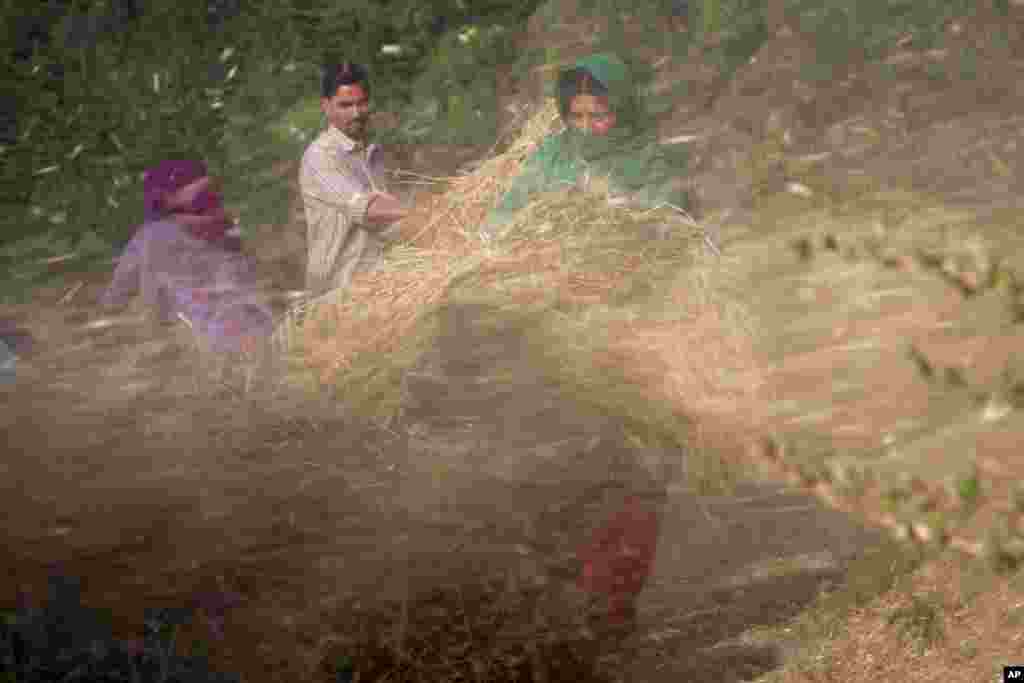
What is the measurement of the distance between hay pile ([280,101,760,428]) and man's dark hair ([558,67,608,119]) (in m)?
0.51

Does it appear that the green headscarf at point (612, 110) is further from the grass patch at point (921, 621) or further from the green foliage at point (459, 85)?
the green foliage at point (459, 85)

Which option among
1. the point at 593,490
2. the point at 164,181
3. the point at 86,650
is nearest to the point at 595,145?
the point at 593,490

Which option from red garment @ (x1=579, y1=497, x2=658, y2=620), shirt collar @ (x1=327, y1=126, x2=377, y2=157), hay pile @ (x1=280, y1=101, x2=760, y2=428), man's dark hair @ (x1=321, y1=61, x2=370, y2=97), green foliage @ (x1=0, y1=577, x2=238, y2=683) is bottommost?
green foliage @ (x1=0, y1=577, x2=238, y2=683)

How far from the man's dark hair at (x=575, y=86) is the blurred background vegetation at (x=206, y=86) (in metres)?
3.10

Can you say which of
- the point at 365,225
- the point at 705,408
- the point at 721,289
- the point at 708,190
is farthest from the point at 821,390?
the point at 708,190

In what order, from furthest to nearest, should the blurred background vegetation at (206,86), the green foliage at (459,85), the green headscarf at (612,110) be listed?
the blurred background vegetation at (206,86)
the green foliage at (459,85)
the green headscarf at (612,110)

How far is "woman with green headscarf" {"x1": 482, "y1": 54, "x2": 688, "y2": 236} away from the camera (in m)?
4.41

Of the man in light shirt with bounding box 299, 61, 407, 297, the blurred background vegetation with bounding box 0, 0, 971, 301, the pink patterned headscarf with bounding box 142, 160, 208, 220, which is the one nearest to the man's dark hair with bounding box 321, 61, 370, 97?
the man in light shirt with bounding box 299, 61, 407, 297

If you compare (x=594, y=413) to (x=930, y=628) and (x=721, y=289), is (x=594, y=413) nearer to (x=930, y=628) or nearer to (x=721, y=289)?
(x=721, y=289)

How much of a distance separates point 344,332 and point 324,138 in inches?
37.3

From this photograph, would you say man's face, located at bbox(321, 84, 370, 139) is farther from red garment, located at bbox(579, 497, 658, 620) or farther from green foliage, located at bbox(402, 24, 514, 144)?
green foliage, located at bbox(402, 24, 514, 144)

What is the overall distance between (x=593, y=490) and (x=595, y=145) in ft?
3.51

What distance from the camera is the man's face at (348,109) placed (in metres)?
4.97

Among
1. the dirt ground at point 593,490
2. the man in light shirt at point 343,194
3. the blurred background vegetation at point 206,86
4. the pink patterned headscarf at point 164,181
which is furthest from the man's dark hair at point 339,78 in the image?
the blurred background vegetation at point 206,86
